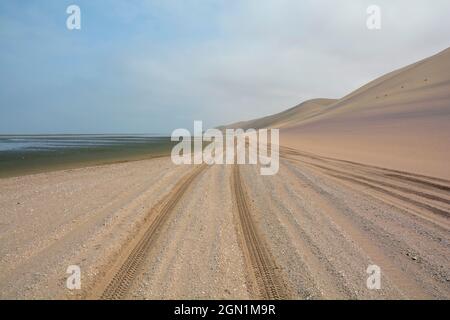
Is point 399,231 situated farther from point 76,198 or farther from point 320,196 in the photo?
point 76,198

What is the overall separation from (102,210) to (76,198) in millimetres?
2305

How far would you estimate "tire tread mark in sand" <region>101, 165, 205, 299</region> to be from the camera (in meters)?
4.22

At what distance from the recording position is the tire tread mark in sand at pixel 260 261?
4250 mm

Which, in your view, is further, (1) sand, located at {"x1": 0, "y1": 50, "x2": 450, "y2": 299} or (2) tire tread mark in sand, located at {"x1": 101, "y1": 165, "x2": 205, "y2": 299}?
(1) sand, located at {"x1": 0, "y1": 50, "x2": 450, "y2": 299}

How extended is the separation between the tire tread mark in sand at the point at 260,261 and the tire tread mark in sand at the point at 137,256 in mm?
1901

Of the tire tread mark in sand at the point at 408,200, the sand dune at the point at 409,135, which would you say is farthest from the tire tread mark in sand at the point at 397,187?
the sand dune at the point at 409,135

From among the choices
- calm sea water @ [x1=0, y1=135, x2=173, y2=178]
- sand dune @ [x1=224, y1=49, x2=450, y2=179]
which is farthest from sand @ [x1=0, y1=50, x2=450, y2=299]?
calm sea water @ [x1=0, y1=135, x2=173, y2=178]

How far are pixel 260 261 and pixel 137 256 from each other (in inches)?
86.6

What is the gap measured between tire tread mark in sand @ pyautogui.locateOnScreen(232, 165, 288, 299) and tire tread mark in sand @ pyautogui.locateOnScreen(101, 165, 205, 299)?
6.24 ft

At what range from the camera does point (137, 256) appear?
17.4 feet

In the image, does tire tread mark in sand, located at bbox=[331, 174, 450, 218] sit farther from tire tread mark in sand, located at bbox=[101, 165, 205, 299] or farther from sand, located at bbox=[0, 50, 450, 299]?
tire tread mark in sand, located at bbox=[101, 165, 205, 299]

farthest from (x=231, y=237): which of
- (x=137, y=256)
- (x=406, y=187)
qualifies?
(x=406, y=187)
